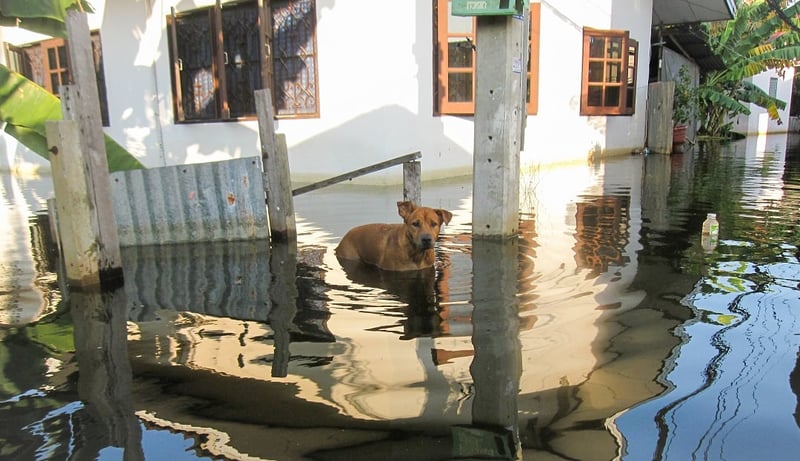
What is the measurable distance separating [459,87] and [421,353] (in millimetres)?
8017

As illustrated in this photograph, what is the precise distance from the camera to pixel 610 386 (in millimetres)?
2773

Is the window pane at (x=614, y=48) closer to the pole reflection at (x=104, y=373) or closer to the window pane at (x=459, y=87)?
the window pane at (x=459, y=87)

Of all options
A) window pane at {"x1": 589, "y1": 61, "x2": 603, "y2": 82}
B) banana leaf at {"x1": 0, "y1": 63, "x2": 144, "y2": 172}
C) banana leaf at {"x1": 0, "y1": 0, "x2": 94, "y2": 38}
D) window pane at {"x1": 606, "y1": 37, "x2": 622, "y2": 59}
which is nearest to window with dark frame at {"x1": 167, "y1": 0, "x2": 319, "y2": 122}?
banana leaf at {"x1": 0, "y1": 0, "x2": 94, "y2": 38}

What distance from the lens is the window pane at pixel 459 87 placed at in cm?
1039

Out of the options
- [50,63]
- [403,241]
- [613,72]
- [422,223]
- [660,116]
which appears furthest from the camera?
[660,116]

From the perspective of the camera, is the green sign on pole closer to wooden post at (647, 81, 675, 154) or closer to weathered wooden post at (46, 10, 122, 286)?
weathered wooden post at (46, 10, 122, 286)

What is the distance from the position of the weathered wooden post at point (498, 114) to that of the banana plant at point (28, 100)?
11.6ft

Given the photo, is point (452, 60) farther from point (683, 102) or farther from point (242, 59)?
point (683, 102)

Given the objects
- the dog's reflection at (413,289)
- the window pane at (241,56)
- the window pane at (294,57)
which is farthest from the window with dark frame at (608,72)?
the dog's reflection at (413,289)

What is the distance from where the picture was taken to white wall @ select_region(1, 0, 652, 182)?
959cm

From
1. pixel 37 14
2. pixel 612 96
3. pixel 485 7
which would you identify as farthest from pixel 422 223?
pixel 612 96

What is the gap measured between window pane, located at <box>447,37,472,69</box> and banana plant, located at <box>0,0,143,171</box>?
622cm

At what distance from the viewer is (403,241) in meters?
5.14

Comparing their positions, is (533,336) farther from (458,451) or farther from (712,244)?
(712,244)
